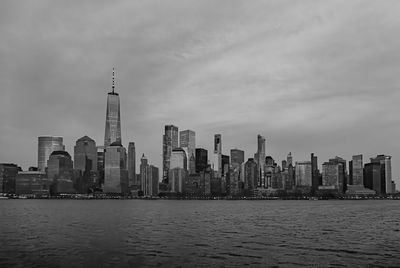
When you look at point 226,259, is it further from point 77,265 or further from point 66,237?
point 66,237

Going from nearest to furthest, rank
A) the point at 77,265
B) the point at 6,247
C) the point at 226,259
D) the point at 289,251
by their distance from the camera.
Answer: the point at 77,265 → the point at 226,259 → the point at 289,251 → the point at 6,247

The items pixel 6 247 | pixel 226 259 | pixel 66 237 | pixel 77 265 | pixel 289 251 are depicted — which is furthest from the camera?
pixel 66 237

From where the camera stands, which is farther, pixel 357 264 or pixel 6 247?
pixel 6 247

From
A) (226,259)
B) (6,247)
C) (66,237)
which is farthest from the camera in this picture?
(66,237)

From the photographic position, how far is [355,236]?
3605 inches

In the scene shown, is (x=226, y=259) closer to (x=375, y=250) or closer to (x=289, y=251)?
(x=289, y=251)

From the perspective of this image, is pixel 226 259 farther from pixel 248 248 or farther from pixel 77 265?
pixel 77 265

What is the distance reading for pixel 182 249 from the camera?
234 feet

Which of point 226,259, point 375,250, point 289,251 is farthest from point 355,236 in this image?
point 226,259

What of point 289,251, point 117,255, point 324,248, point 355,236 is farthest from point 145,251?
point 355,236

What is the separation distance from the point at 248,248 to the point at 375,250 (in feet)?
67.7

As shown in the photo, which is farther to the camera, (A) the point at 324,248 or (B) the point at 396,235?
(B) the point at 396,235

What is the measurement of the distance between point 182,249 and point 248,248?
10.9 meters

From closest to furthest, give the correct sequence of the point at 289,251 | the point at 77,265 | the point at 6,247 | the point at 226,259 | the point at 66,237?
the point at 77,265, the point at 226,259, the point at 289,251, the point at 6,247, the point at 66,237
